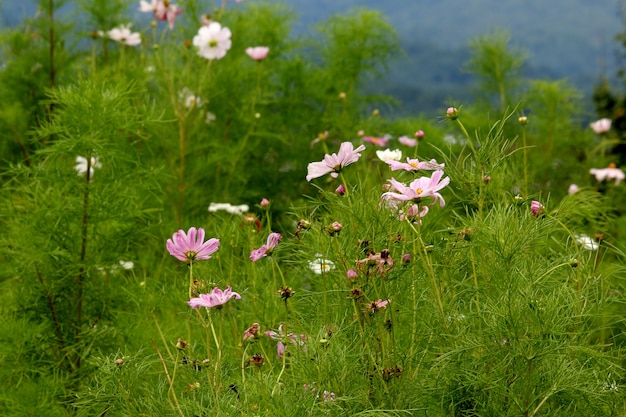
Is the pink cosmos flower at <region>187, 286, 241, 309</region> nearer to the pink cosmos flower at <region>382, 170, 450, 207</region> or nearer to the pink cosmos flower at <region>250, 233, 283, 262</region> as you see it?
the pink cosmos flower at <region>250, 233, 283, 262</region>

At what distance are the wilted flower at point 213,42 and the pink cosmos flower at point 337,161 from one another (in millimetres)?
1837

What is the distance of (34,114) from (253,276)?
1.97 meters

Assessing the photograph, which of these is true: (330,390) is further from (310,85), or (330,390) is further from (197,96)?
(310,85)

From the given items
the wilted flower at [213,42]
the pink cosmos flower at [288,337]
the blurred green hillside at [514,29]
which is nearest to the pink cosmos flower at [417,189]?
the pink cosmos flower at [288,337]

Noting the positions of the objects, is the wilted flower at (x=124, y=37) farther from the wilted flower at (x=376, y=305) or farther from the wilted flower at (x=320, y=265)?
the wilted flower at (x=376, y=305)

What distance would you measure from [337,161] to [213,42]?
1.89 metres

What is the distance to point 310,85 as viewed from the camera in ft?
11.9

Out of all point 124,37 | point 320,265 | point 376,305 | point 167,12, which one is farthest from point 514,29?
point 376,305

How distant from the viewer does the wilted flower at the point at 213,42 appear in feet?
9.91

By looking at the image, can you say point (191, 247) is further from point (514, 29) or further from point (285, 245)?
point (514, 29)

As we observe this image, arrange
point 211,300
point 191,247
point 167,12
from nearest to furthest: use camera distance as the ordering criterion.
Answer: point 211,300, point 191,247, point 167,12

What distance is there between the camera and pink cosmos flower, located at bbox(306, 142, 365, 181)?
1.24 metres

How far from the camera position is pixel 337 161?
1.26 meters

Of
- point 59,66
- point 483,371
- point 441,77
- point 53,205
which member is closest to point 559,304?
point 483,371
